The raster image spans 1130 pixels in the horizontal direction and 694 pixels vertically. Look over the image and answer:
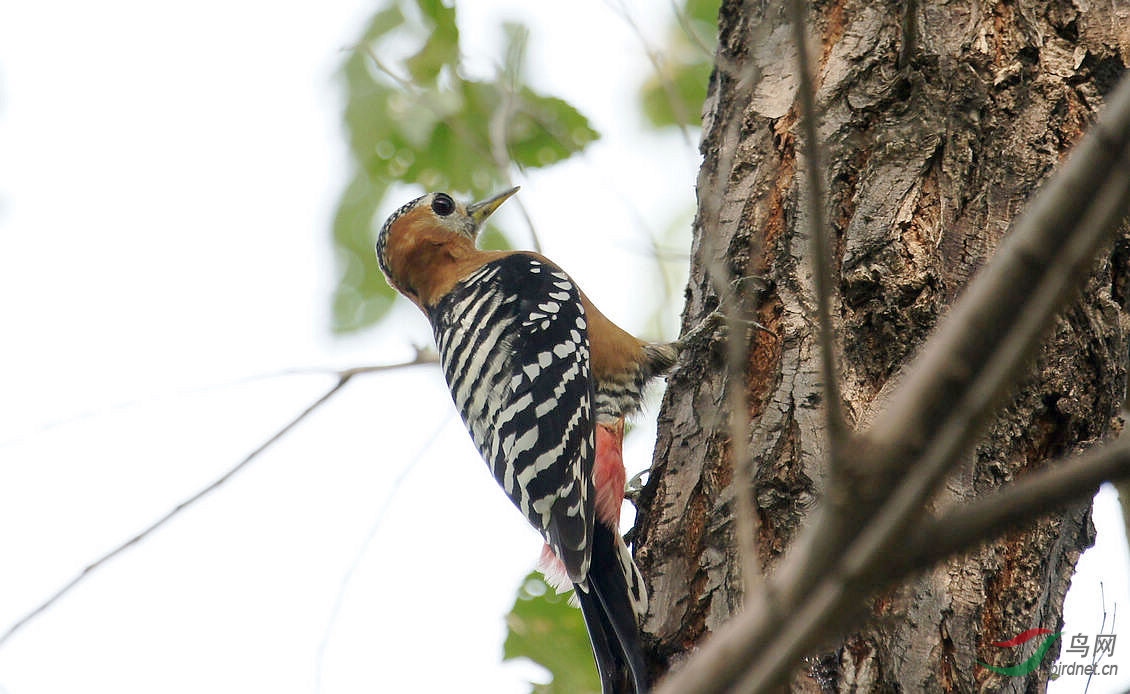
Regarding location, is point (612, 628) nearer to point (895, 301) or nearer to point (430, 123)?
point (895, 301)

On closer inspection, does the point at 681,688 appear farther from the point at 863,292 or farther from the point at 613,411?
the point at 613,411

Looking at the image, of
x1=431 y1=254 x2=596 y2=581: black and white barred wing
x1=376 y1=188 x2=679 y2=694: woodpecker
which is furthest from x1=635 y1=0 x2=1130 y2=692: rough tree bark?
x1=431 y1=254 x2=596 y2=581: black and white barred wing

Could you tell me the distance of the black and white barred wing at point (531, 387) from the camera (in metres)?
3.09

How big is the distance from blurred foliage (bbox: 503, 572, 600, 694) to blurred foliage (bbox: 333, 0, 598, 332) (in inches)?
58.4

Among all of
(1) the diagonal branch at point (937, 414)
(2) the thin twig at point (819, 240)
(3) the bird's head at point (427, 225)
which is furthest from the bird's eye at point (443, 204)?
(1) the diagonal branch at point (937, 414)

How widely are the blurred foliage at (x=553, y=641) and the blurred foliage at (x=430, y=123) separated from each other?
1.48 meters

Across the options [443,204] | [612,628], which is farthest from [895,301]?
[443,204]

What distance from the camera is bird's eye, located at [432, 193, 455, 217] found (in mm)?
4719

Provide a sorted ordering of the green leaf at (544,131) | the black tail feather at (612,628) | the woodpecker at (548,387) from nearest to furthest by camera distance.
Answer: the black tail feather at (612,628)
the woodpecker at (548,387)
the green leaf at (544,131)

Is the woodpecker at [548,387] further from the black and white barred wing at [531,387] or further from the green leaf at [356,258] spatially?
the green leaf at [356,258]

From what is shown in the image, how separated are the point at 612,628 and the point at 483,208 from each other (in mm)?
2619

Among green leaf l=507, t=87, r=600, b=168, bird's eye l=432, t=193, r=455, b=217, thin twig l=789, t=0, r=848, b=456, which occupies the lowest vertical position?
thin twig l=789, t=0, r=848, b=456

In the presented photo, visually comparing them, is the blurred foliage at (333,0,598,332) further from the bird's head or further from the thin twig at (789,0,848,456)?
the thin twig at (789,0,848,456)

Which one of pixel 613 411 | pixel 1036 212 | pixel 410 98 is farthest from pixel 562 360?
pixel 1036 212
